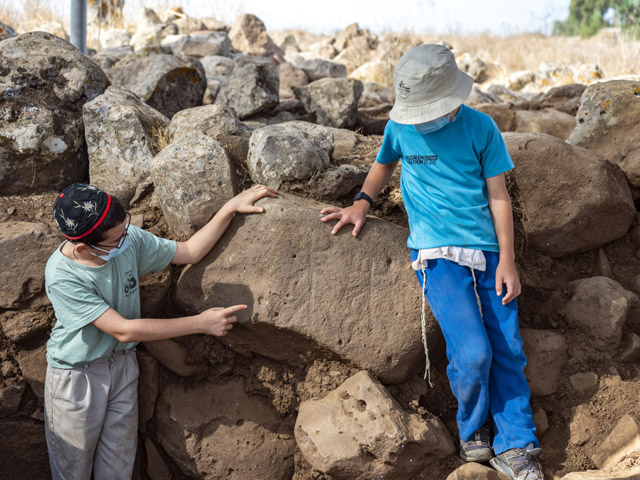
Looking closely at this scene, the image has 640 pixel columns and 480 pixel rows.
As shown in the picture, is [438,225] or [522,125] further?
[522,125]

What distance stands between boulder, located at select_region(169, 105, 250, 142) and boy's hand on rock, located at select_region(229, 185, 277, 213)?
2.25ft

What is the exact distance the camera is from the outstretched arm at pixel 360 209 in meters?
3.16

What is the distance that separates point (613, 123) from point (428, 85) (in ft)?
6.01

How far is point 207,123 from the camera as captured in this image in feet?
12.4

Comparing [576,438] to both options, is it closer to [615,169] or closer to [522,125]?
[615,169]

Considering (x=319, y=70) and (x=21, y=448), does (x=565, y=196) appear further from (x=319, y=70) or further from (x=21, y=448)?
(x=319, y=70)

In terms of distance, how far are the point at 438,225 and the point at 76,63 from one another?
2.67 meters

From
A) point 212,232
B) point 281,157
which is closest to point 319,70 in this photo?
point 281,157

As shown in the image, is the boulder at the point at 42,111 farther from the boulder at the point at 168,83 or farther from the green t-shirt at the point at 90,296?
the green t-shirt at the point at 90,296

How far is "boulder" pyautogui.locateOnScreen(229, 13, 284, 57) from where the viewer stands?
1180 cm

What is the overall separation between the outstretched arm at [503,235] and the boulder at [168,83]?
295cm

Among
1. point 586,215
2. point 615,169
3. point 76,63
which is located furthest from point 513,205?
point 76,63

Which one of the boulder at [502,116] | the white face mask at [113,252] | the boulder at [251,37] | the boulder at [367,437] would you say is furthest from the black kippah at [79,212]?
the boulder at [251,37]

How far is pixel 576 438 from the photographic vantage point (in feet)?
10.1
